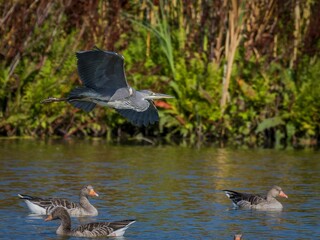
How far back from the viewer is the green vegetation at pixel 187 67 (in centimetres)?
1955

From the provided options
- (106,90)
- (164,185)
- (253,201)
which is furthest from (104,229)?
(164,185)

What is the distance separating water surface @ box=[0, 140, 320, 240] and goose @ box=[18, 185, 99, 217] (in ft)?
0.31

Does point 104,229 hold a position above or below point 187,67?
below

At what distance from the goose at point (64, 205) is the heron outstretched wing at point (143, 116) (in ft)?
3.24

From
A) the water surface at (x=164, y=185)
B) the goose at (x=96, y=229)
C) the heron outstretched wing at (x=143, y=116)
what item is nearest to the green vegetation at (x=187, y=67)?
the water surface at (x=164, y=185)

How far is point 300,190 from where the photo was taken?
46.8 ft

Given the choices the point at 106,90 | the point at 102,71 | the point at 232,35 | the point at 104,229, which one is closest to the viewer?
the point at 104,229

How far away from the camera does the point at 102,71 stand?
12.4 meters

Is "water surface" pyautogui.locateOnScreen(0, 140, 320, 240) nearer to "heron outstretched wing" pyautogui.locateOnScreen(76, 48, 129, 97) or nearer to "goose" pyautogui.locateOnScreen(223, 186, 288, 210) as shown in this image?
"goose" pyautogui.locateOnScreen(223, 186, 288, 210)

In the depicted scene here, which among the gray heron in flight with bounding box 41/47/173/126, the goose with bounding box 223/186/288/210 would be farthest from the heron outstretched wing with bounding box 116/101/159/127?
the goose with bounding box 223/186/288/210

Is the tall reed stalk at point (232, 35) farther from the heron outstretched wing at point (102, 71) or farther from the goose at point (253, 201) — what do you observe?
the heron outstretched wing at point (102, 71)

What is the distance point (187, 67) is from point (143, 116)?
25.0 feet

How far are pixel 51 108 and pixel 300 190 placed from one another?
651 centimetres

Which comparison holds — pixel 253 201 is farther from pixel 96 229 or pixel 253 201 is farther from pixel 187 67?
pixel 187 67
